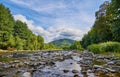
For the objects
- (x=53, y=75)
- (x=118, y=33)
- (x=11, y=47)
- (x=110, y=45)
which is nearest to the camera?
(x=53, y=75)

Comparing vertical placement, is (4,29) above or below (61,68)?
above

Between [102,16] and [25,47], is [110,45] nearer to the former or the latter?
[102,16]

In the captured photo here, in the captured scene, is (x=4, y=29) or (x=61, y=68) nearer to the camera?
(x=61, y=68)

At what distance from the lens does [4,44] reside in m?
56.1

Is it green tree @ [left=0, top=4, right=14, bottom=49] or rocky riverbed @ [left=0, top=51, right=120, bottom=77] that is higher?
green tree @ [left=0, top=4, right=14, bottom=49]

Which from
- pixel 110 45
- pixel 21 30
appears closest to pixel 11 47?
pixel 21 30

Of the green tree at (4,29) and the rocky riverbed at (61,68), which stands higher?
the green tree at (4,29)

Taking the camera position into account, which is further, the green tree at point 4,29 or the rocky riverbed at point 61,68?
the green tree at point 4,29

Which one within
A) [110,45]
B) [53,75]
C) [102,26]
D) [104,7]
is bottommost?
[53,75]

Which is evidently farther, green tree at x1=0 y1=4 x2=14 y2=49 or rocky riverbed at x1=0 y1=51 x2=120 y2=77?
green tree at x1=0 y1=4 x2=14 y2=49

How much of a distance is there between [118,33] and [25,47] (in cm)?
6045

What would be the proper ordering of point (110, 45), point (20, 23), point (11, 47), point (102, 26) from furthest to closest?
point (20, 23), point (11, 47), point (102, 26), point (110, 45)

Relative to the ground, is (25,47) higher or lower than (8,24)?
lower

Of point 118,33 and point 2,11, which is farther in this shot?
point 2,11
